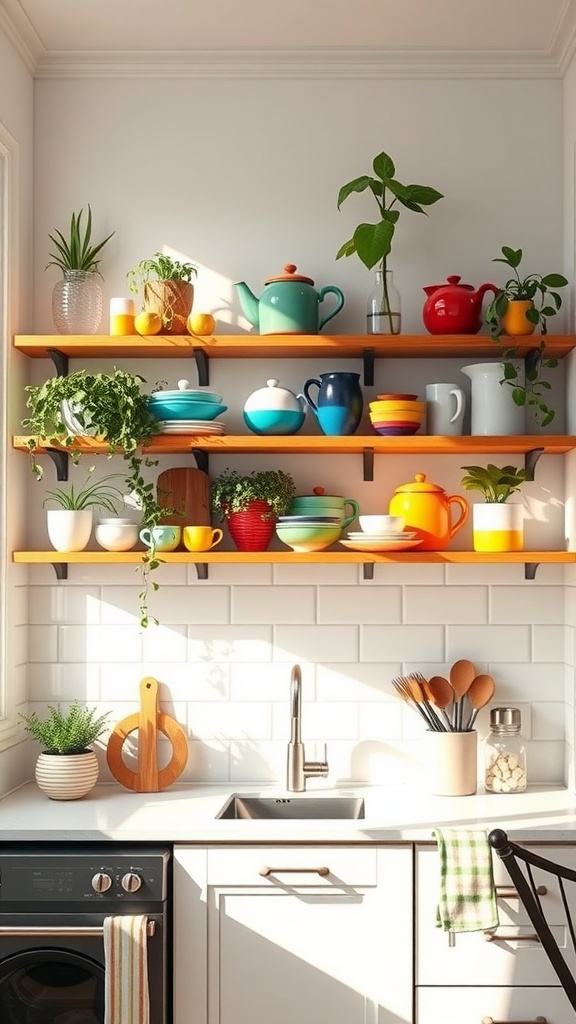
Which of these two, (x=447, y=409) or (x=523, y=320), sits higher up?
(x=523, y=320)

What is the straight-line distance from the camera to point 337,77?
289cm

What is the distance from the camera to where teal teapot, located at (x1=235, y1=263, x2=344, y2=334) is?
8.85 feet

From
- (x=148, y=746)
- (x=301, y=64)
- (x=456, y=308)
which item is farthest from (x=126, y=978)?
(x=301, y=64)

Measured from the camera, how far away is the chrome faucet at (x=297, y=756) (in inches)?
106

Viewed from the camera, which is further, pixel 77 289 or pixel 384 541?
pixel 77 289

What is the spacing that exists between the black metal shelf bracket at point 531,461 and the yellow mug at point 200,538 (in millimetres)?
816

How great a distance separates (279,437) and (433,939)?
1208mm

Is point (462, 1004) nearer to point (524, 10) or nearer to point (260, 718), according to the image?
point (260, 718)

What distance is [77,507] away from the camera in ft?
9.34

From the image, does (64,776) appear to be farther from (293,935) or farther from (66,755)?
(293,935)

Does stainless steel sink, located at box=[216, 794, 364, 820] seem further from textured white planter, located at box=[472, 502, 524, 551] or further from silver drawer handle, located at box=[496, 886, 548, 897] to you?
textured white planter, located at box=[472, 502, 524, 551]

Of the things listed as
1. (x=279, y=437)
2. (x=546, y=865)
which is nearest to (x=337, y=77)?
(x=279, y=437)

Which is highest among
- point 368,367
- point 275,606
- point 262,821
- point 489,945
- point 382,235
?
point 382,235

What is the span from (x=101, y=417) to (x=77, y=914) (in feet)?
3.68
